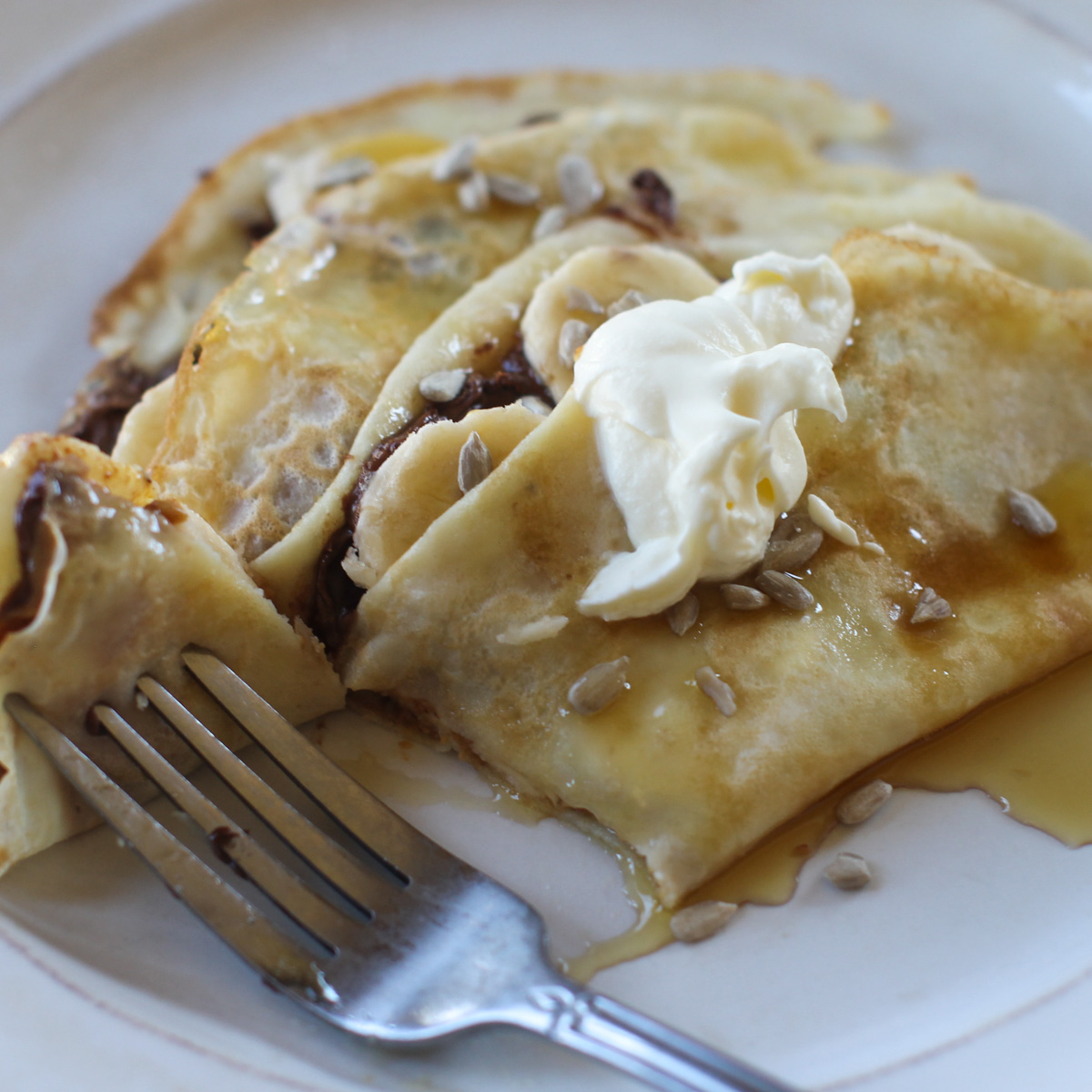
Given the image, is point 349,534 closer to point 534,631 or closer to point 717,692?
point 534,631

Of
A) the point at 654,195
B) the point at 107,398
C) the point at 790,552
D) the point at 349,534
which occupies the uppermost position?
the point at 654,195

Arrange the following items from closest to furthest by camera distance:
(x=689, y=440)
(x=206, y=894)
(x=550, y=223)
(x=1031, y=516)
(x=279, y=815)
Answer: (x=206, y=894) < (x=279, y=815) < (x=689, y=440) < (x=1031, y=516) < (x=550, y=223)

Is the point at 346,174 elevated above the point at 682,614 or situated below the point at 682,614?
above

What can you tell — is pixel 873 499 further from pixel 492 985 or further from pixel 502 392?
pixel 492 985

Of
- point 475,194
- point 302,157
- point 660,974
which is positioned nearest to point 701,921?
point 660,974

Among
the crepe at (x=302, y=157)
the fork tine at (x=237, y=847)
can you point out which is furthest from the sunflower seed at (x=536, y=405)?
the crepe at (x=302, y=157)

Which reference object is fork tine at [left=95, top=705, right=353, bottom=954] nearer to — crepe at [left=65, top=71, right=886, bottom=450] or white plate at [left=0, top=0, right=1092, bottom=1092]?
white plate at [left=0, top=0, right=1092, bottom=1092]
